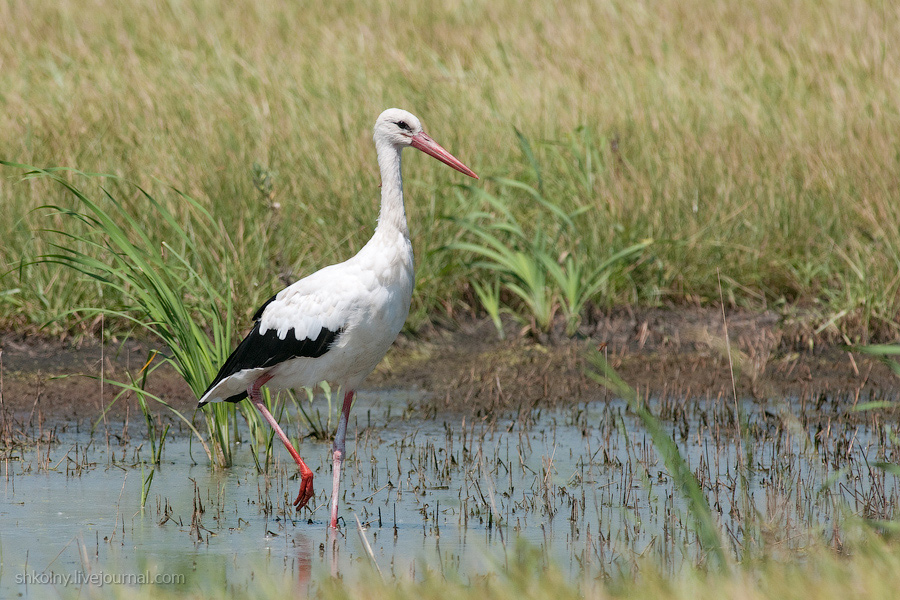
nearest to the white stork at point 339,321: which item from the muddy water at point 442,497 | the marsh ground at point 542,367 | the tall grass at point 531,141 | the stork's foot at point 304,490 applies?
the stork's foot at point 304,490

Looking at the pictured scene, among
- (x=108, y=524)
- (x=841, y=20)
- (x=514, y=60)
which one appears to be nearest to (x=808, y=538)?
(x=108, y=524)

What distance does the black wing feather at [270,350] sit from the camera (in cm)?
529

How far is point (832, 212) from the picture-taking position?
873cm

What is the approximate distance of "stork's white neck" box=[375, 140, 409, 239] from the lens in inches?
208

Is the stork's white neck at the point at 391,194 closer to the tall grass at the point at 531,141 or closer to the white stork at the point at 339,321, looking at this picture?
the white stork at the point at 339,321

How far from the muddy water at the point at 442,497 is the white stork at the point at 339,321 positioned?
368 millimetres

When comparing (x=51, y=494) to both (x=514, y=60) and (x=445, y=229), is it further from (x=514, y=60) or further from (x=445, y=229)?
(x=514, y=60)

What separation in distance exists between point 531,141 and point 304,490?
500 cm

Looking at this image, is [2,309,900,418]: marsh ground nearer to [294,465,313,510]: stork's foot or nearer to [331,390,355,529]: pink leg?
[331,390,355,529]: pink leg

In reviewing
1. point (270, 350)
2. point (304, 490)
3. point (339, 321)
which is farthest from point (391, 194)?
point (304, 490)

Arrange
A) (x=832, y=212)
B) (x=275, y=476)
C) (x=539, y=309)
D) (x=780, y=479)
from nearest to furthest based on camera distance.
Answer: (x=780, y=479) < (x=275, y=476) < (x=539, y=309) < (x=832, y=212)

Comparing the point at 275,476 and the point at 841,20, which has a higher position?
the point at 841,20

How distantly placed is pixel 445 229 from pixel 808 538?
439cm

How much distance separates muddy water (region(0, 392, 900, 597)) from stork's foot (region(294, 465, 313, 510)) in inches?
3.9
